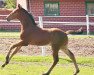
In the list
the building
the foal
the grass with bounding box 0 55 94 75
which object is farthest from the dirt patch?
the building

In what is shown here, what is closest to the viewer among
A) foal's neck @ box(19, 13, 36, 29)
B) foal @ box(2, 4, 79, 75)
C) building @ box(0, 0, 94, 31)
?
foal @ box(2, 4, 79, 75)

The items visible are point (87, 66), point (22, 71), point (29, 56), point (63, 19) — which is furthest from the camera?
point (63, 19)

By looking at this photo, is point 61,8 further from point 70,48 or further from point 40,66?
point 40,66

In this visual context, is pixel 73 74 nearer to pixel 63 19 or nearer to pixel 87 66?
pixel 87 66

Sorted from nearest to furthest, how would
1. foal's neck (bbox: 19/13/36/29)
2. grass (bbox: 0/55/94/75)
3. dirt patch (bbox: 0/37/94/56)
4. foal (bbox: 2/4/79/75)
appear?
foal (bbox: 2/4/79/75) → foal's neck (bbox: 19/13/36/29) → grass (bbox: 0/55/94/75) → dirt patch (bbox: 0/37/94/56)

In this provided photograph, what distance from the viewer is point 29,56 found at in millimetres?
14750

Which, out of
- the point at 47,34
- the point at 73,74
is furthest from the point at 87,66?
the point at 47,34

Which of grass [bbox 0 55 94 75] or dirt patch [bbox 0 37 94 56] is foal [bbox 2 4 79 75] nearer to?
grass [bbox 0 55 94 75]

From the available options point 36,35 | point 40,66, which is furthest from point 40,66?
point 36,35

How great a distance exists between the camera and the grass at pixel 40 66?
37.6 ft

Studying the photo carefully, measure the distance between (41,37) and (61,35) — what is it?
1.96 ft

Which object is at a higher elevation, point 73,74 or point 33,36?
point 33,36

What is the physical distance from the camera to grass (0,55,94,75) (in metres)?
11.5

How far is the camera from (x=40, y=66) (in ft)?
42.0
